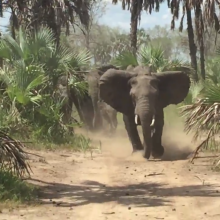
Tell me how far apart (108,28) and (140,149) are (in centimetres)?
6498

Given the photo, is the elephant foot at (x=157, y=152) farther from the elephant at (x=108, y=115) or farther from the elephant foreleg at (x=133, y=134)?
the elephant at (x=108, y=115)

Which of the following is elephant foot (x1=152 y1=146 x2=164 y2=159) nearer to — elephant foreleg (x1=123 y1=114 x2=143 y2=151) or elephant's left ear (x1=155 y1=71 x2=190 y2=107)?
elephant foreleg (x1=123 y1=114 x2=143 y2=151)

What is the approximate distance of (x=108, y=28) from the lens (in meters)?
77.1

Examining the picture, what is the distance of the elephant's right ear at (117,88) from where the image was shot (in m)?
13.3

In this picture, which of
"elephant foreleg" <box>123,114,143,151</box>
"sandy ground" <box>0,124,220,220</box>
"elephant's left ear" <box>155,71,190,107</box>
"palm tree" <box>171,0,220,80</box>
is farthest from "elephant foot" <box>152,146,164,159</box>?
"palm tree" <box>171,0,220,80</box>

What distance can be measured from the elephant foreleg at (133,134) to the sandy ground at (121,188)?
36 cm

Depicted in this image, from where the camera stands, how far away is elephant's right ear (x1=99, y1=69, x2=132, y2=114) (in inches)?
523

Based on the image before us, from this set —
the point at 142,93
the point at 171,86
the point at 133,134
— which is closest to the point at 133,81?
the point at 142,93

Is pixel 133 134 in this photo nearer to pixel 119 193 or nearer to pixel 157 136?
pixel 157 136

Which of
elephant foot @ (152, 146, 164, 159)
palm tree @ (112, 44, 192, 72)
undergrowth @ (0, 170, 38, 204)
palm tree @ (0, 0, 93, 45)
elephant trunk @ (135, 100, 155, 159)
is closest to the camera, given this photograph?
undergrowth @ (0, 170, 38, 204)

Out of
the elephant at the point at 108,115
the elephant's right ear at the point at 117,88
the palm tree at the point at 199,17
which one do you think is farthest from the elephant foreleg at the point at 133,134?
the palm tree at the point at 199,17

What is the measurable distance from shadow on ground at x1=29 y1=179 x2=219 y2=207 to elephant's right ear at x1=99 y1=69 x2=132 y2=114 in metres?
4.02

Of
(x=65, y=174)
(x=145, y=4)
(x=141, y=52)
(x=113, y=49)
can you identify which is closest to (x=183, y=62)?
(x=141, y=52)

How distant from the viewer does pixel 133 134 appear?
13320 mm
